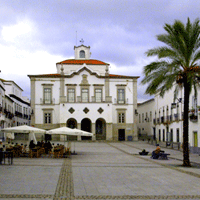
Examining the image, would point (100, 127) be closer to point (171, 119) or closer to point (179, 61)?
point (171, 119)

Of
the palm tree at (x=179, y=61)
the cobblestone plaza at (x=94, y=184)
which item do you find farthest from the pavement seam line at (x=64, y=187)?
the palm tree at (x=179, y=61)

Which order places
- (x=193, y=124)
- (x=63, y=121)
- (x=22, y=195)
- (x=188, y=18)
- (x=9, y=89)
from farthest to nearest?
(x=9, y=89) → (x=63, y=121) → (x=193, y=124) → (x=188, y=18) → (x=22, y=195)

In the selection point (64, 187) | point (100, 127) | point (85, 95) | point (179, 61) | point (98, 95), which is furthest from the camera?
point (100, 127)

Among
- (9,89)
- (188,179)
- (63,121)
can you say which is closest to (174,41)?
(188,179)

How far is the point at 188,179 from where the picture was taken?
12734 mm

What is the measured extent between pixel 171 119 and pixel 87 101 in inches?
527

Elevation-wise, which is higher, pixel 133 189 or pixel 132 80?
pixel 132 80

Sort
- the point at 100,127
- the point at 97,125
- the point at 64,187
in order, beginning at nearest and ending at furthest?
the point at 64,187
the point at 97,125
the point at 100,127

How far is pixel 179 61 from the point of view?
713 inches

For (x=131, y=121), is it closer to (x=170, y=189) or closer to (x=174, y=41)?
(x=174, y=41)

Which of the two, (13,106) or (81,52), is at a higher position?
(81,52)

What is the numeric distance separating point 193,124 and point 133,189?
2121 centimetres

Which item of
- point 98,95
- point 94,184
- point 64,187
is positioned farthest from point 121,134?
point 64,187

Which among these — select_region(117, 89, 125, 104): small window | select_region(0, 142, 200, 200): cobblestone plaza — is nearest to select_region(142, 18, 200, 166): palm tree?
select_region(0, 142, 200, 200): cobblestone plaza
